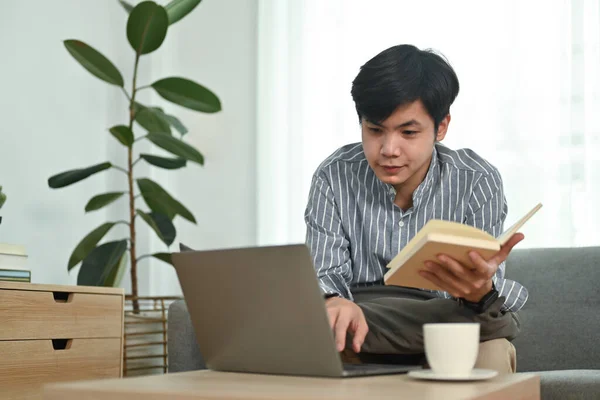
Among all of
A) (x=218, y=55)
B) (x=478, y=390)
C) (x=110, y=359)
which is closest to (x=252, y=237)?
(x=218, y=55)

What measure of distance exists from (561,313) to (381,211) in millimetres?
633

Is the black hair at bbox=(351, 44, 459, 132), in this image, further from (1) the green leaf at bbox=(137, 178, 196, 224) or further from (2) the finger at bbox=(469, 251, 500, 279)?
(1) the green leaf at bbox=(137, 178, 196, 224)

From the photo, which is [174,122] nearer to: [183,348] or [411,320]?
[183,348]

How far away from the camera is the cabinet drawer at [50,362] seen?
201cm

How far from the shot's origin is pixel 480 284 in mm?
1391

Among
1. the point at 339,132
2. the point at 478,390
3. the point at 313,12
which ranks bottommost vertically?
the point at 478,390

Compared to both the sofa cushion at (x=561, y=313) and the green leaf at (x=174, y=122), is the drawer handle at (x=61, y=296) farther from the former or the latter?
the sofa cushion at (x=561, y=313)

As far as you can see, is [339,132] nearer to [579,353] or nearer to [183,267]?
[579,353]

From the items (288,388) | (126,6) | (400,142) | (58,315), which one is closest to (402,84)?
(400,142)

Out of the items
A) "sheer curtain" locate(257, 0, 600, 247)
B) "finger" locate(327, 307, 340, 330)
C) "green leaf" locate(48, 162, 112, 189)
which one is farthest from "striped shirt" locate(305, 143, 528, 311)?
"green leaf" locate(48, 162, 112, 189)

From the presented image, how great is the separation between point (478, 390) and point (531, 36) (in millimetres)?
2075

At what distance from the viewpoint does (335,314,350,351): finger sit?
1370 mm

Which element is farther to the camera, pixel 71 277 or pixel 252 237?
pixel 252 237

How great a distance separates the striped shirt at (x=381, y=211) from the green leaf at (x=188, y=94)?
95 cm
